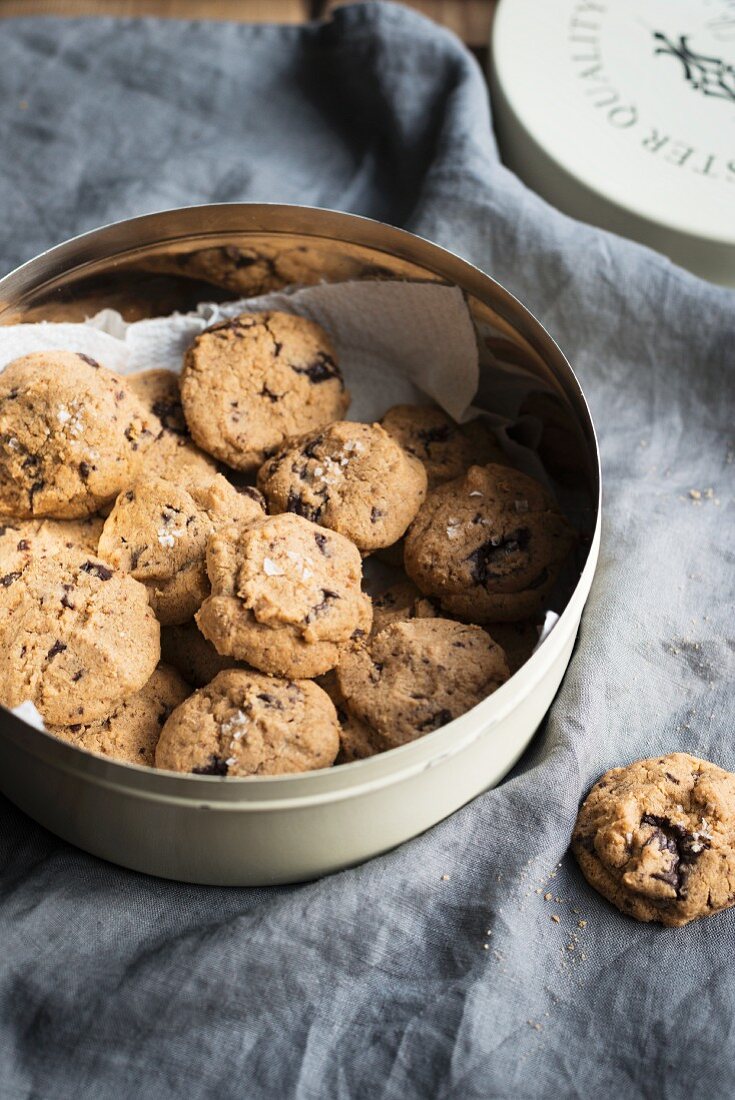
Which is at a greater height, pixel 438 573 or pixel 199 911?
pixel 438 573

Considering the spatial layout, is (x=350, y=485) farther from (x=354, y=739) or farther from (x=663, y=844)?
(x=663, y=844)

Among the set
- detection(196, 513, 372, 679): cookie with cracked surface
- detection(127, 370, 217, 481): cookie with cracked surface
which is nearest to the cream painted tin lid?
detection(127, 370, 217, 481): cookie with cracked surface

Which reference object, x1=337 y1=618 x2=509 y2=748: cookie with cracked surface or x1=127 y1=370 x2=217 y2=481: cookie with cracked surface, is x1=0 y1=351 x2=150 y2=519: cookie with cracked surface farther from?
x1=337 y1=618 x2=509 y2=748: cookie with cracked surface

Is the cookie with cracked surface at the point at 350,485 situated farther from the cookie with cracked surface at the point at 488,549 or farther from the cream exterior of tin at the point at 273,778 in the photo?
the cream exterior of tin at the point at 273,778

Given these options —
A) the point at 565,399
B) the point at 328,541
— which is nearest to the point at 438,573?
the point at 328,541

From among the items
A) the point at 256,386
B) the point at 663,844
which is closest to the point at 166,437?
the point at 256,386

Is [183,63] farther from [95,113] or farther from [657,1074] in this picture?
[657,1074]
